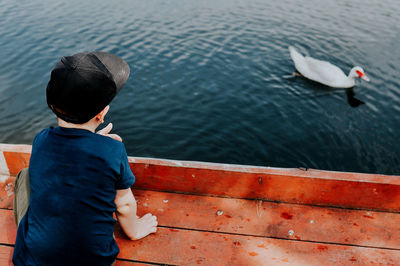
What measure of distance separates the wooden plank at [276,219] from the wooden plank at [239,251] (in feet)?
0.23

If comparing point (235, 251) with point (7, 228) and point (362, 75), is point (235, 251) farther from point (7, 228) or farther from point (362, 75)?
point (362, 75)

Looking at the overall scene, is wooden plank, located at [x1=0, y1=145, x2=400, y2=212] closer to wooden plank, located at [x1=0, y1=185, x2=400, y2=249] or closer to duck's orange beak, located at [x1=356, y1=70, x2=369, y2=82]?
wooden plank, located at [x1=0, y1=185, x2=400, y2=249]

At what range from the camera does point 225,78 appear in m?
7.79

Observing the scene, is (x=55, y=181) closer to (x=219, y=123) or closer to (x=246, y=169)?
(x=246, y=169)

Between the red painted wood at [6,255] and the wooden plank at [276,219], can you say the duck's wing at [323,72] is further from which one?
the red painted wood at [6,255]

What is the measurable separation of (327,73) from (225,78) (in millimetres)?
2767

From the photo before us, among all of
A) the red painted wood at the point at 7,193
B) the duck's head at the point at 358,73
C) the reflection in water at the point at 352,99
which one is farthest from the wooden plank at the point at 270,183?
the duck's head at the point at 358,73

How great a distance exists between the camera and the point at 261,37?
10.2 metres

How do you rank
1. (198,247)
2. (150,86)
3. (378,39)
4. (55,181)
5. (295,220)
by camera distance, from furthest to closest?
(378,39)
(150,86)
(295,220)
(198,247)
(55,181)

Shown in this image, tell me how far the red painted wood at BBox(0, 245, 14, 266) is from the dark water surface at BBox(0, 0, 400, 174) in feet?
11.5

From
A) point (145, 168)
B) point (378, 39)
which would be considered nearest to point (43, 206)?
point (145, 168)

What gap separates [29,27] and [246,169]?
11810 millimetres

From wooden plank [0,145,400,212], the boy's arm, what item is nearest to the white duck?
wooden plank [0,145,400,212]

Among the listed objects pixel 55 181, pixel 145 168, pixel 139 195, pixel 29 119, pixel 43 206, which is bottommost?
pixel 29 119
